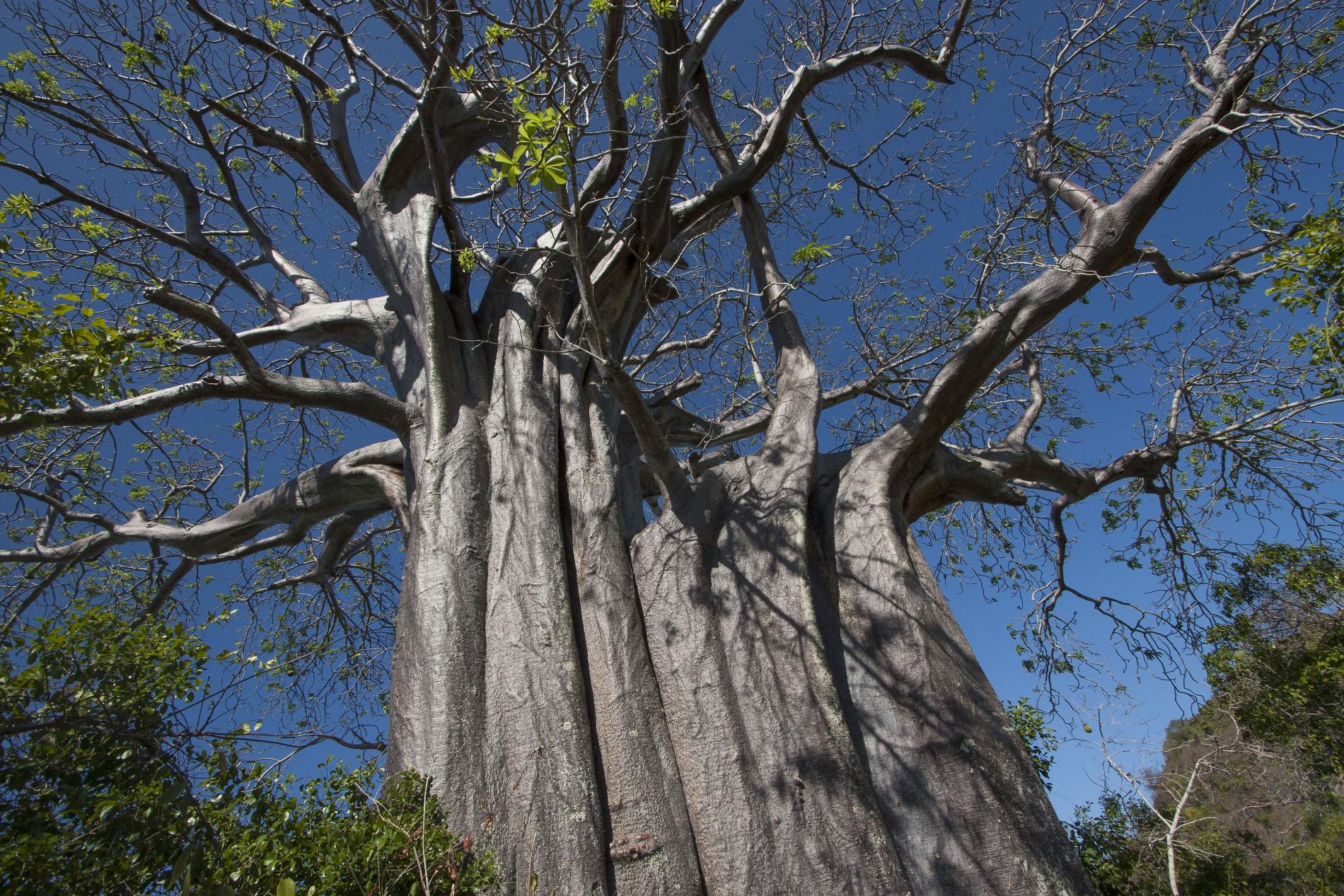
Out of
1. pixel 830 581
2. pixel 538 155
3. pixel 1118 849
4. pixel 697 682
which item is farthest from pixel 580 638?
pixel 1118 849

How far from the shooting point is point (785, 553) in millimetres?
3648

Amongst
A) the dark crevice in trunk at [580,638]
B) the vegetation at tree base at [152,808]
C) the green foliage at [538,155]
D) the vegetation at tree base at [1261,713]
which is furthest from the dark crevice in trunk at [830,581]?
the vegetation at tree base at [1261,713]

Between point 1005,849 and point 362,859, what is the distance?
2.18 m

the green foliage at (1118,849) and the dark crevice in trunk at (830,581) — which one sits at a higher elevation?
the dark crevice in trunk at (830,581)

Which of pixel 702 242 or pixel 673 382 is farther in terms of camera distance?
pixel 702 242

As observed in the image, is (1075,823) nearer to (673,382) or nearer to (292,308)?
(673,382)

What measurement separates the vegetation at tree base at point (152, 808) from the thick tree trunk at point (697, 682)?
339 mm

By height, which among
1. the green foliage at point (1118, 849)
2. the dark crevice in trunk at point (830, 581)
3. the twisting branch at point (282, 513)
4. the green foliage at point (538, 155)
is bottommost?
the green foliage at point (1118, 849)

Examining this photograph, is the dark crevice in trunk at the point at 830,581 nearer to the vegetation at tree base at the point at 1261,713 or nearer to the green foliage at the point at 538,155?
the green foliage at the point at 538,155

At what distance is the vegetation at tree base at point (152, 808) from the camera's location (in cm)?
219

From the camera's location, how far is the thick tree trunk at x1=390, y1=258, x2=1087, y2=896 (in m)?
2.76

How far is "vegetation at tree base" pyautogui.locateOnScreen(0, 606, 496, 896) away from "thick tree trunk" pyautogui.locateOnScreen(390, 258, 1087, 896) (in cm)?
34

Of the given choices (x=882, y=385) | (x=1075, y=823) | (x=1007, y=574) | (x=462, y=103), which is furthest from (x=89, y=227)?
(x=1075, y=823)

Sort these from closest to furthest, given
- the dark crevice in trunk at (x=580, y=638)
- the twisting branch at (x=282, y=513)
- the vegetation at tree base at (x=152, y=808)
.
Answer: the vegetation at tree base at (x=152, y=808) < the dark crevice in trunk at (x=580, y=638) < the twisting branch at (x=282, y=513)
